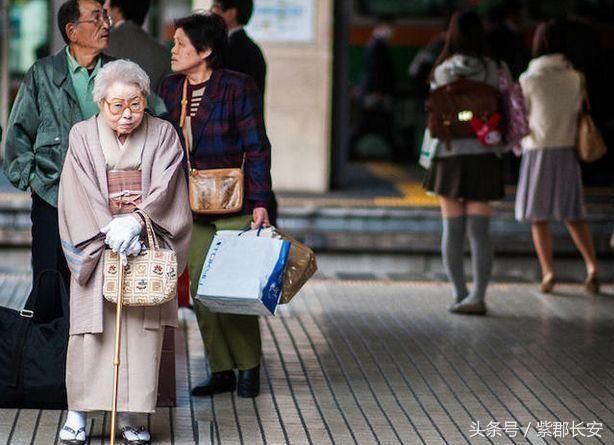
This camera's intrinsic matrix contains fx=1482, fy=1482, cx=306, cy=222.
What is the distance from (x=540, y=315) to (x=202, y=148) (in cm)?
373

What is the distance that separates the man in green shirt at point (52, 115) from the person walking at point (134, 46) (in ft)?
4.61

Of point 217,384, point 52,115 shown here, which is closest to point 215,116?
point 52,115

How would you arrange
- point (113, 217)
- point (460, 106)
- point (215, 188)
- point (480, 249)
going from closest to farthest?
point (113, 217)
point (215, 188)
point (460, 106)
point (480, 249)

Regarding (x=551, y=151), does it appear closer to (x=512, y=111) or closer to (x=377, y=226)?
(x=512, y=111)

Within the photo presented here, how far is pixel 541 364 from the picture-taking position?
27.4ft

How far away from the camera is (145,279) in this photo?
19.6ft

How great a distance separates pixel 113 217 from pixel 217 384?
1.55 metres

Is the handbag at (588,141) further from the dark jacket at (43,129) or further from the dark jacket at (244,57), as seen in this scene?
the dark jacket at (43,129)

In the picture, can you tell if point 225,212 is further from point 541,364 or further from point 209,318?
point 541,364

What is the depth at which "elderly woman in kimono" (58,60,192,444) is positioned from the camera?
6.09 meters

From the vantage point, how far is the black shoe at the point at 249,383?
7.34 metres

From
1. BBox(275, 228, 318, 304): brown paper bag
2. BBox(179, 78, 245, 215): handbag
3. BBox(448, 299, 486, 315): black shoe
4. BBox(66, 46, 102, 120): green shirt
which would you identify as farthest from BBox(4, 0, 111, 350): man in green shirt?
BBox(448, 299, 486, 315): black shoe

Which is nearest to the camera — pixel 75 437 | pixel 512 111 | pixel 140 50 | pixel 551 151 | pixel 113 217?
pixel 113 217

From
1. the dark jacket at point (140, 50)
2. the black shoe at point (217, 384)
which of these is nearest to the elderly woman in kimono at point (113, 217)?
the black shoe at point (217, 384)
